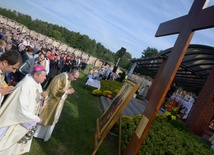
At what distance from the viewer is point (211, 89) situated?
9727mm

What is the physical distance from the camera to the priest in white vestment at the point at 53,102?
620 cm

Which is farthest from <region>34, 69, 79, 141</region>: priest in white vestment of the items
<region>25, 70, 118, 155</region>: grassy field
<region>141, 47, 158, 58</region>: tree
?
<region>141, 47, 158, 58</region>: tree

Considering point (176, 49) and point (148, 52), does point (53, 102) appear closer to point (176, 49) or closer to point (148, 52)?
point (176, 49)

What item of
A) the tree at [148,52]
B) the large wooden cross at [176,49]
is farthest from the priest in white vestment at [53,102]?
the tree at [148,52]

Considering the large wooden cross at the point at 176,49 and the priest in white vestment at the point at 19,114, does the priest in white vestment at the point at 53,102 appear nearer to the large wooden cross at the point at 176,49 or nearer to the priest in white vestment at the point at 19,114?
the priest in white vestment at the point at 19,114

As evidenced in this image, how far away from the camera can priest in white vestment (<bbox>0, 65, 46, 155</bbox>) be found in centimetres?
417

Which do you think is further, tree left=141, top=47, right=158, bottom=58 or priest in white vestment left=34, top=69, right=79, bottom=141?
tree left=141, top=47, right=158, bottom=58

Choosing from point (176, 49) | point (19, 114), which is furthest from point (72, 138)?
point (176, 49)

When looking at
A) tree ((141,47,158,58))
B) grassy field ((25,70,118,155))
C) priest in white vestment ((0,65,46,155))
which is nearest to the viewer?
priest in white vestment ((0,65,46,155))

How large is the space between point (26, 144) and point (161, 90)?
2.99 meters

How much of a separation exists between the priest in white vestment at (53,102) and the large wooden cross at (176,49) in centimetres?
275

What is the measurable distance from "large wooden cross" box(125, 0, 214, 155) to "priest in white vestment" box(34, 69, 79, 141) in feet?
9.03

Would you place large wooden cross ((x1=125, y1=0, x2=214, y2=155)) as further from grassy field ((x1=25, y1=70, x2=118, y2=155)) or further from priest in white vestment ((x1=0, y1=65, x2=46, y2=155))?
grassy field ((x1=25, y1=70, x2=118, y2=155))

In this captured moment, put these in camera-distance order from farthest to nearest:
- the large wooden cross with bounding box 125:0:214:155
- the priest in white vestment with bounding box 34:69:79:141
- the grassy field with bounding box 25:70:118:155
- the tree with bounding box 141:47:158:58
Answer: the tree with bounding box 141:47:158:58, the priest in white vestment with bounding box 34:69:79:141, the grassy field with bounding box 25:70:118:155, the large wooden cross with bounding box 125:0:214:155
